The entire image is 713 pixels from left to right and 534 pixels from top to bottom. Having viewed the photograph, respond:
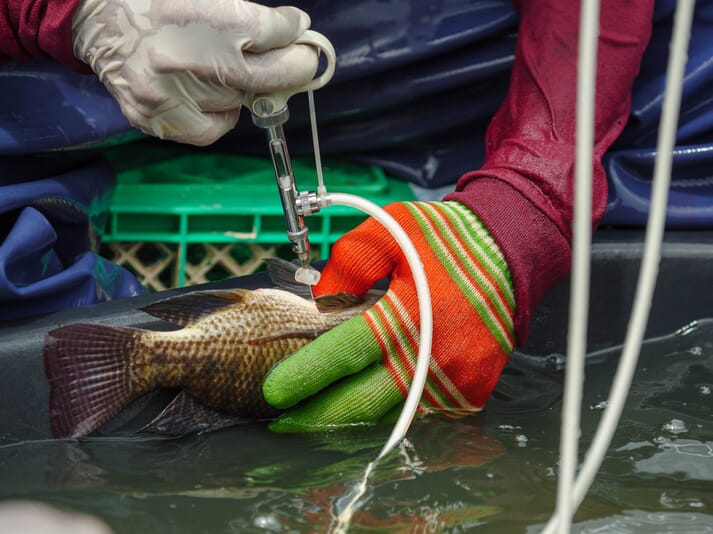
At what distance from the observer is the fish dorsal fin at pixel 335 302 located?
44.3 inches

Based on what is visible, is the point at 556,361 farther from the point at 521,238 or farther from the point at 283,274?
the point at 283,274

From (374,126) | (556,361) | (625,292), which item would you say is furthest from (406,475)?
(374,126)

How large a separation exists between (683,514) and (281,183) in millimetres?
595

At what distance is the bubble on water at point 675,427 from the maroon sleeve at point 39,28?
909 millimetres

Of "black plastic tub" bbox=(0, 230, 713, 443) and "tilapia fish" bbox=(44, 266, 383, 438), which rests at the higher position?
"black plastic tub" bbox=(0, 230, 713, 443)

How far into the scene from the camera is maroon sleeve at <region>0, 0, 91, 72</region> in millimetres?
1032

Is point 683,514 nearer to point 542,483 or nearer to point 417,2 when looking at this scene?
point 542,483

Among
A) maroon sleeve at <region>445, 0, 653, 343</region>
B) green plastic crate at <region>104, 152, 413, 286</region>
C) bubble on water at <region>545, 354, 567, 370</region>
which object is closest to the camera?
maroon sleeve at <region>445, 0, 653, 343</region>

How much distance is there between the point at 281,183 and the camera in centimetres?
105

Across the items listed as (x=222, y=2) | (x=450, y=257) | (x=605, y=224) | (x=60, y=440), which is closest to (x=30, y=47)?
(x=222, y=2)

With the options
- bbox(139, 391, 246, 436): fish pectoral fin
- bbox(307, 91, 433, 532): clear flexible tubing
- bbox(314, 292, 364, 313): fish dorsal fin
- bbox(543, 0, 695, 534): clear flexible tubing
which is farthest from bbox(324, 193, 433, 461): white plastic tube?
bbox(543, 0, 695, 534): clear flexible tubing

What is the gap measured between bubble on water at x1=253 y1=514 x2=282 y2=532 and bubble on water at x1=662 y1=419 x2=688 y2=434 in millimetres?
552

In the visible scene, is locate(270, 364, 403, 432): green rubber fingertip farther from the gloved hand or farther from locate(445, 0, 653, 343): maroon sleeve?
locate(445, 0, 653, 343): maroon sleeve

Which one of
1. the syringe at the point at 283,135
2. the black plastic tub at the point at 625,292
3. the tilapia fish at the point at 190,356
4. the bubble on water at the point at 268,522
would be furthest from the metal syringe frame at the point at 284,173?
the bubble on water at the point at 268,522
